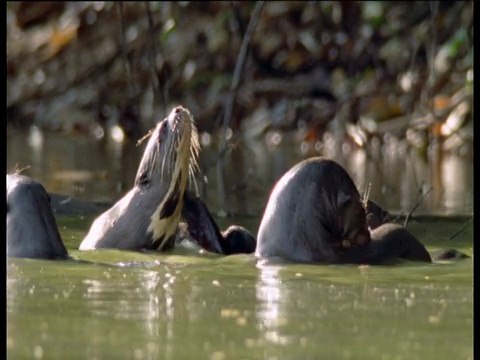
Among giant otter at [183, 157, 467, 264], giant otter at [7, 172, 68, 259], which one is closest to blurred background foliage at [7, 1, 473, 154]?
giant otter at [183, 157, 467, 264]

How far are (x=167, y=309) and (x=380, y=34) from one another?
12.9m

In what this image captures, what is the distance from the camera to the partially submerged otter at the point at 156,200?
26.2ft

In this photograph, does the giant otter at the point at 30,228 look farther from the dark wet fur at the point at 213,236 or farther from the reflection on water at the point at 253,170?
the reflection on water at the point at 253,170

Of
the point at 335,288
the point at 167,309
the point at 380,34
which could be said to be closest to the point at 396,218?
the point at 335,288

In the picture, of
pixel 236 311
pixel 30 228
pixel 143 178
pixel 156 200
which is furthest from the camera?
pixel 143 178

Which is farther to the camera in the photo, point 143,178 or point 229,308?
point 143,178

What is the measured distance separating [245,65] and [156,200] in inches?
413

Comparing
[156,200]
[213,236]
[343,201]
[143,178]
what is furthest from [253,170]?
[343,201]

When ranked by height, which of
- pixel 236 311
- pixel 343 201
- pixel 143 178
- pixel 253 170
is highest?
pixel 253 170

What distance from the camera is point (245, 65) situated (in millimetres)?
18531

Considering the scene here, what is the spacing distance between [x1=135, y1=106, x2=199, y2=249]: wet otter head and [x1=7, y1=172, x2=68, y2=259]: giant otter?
103cm

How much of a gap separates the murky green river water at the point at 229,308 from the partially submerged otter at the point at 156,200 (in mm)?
156

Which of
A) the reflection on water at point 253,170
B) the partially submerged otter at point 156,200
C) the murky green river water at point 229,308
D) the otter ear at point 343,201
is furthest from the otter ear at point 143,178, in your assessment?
the otter ear at point 343,201

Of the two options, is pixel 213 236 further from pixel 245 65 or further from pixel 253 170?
pixel 245 65
